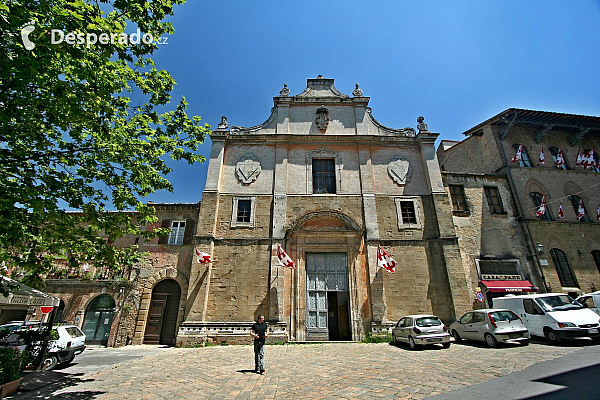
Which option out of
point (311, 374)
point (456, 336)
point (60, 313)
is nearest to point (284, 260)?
point (311, 374)

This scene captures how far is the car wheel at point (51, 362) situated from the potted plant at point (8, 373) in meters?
3.22

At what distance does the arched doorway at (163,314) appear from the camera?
1405 centimetres

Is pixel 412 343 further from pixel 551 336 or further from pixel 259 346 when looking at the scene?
pixel 259 346

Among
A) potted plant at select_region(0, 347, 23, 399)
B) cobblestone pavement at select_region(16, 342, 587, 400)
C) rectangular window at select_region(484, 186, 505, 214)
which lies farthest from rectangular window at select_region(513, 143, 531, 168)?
potted plant at select_region(0, 347, 23, 399)

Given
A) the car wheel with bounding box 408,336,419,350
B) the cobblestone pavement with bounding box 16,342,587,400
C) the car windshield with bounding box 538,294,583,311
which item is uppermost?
the car windshield with bounding box 538,294,583,311

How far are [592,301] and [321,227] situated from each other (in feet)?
38.7

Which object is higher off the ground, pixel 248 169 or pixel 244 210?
pixel 248 169

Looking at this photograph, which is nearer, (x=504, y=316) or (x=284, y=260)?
(x=504, y=316)

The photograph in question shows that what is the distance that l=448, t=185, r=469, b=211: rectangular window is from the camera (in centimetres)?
1667

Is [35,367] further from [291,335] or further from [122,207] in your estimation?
[291,335]

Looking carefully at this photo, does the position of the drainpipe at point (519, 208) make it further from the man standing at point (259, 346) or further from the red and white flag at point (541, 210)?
the man standing at point (259, 346)

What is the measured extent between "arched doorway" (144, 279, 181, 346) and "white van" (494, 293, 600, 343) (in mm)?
15304

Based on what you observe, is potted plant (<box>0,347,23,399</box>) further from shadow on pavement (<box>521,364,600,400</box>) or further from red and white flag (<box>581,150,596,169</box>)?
red and white flag (<box>581,150,596,169</box>)

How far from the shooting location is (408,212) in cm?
1596
